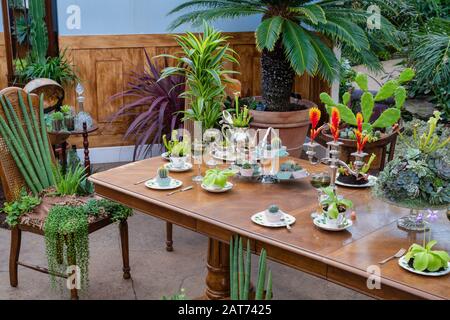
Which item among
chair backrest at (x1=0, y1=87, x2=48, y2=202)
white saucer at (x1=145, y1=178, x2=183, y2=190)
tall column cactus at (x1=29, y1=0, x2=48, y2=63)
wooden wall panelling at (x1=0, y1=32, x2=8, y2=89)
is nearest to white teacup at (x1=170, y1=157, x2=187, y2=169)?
white saucer at (x1=145, y1=178, x2=183, y2=190)

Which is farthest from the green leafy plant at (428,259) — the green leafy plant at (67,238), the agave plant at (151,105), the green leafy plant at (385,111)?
the agave plant at (151,105)

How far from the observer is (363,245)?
7.72ft

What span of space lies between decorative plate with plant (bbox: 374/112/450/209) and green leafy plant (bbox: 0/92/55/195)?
1.93 m

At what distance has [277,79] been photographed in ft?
17.2

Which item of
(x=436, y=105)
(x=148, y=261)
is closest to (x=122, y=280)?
(x=148, y=261)

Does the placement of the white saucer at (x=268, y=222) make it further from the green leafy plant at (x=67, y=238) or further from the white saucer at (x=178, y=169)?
the green leafy plant at (x=67, y=238)

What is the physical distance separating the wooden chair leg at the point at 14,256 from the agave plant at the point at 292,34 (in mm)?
2242

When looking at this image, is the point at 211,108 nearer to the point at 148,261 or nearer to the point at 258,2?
the point at 148,261

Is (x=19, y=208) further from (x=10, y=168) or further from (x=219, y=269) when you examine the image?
(x=219, y=269)

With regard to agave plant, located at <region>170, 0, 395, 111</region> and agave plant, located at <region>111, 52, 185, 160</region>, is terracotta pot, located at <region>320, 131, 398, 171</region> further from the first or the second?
agave plant, located at <region>111, 52, 185, 160</region>

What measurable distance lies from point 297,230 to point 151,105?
3.32m

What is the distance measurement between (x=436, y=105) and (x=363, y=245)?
488 centimetres

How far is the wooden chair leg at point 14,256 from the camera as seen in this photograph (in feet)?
11.4

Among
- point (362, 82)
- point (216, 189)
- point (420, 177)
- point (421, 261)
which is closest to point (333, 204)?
point (420, 177)
